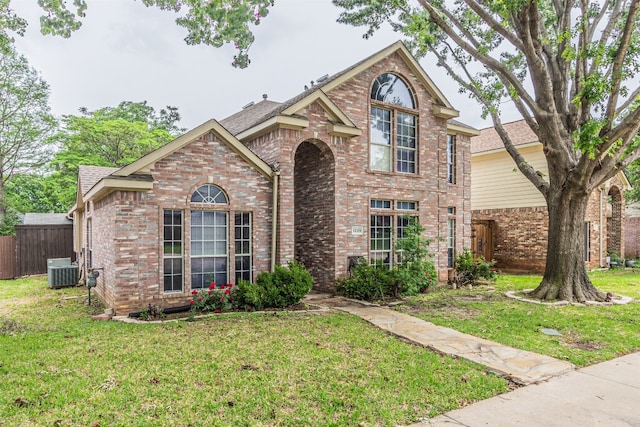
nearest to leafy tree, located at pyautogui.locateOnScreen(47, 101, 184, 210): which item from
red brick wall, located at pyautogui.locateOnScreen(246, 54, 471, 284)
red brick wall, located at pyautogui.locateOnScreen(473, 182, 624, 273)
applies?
red brick wall, located at pyautogui.locateOnScreen(246, 54, 471, 284)

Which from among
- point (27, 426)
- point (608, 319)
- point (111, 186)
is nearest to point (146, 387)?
point (27, 426)

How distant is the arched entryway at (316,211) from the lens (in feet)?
36.8

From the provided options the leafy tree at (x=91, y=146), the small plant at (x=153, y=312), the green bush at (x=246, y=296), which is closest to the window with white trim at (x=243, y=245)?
the green bush at (x=246, y=296)

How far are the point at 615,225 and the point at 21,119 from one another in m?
33.4

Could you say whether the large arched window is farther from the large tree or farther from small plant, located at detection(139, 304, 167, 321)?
small plant, located at detection(139, 304, 167, 321)

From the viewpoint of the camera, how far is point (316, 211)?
1177 cm

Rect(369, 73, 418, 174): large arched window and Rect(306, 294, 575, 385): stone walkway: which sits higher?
Rect(369, 73, 418, 174): large arched window

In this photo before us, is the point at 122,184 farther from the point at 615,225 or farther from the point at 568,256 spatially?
the point at 615,225

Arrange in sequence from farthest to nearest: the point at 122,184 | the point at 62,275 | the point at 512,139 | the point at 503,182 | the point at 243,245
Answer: the point at 503,182 < the point at 512,139 < the point at 62,275 < the point at 243,245 < the point at 122,184

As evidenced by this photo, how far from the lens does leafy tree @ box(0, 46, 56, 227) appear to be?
21422mm

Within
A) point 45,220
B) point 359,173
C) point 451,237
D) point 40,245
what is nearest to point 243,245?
point 359,173

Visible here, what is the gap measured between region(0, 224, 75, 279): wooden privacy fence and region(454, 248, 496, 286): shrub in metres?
16.5

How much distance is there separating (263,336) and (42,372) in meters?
3.12

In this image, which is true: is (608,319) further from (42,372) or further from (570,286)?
(42,372)
